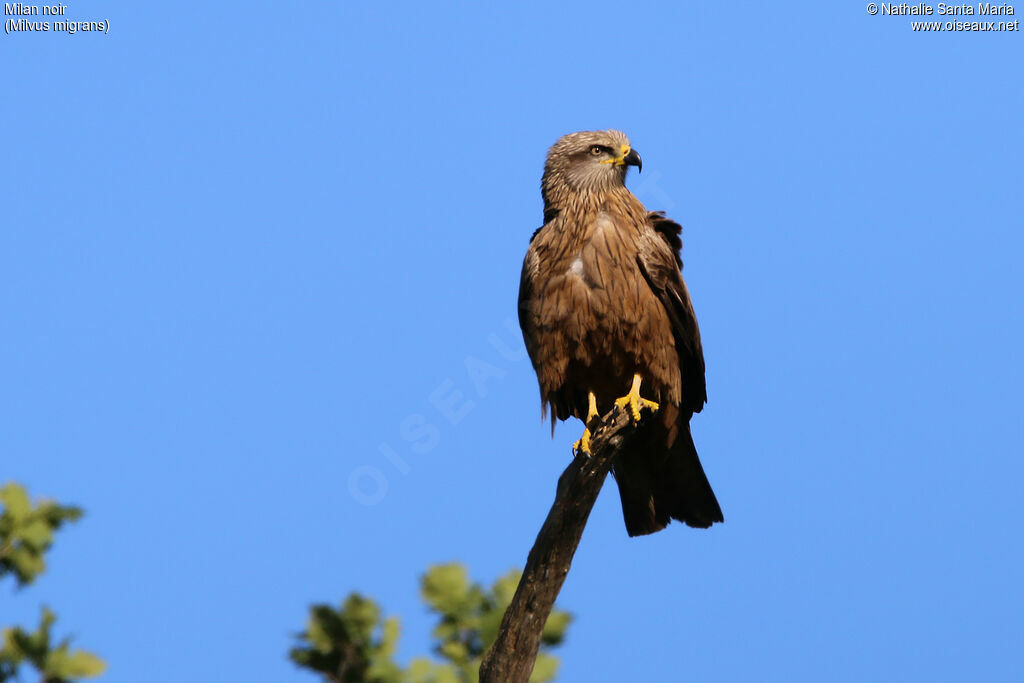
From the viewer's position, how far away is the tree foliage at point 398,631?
4625 millimetres

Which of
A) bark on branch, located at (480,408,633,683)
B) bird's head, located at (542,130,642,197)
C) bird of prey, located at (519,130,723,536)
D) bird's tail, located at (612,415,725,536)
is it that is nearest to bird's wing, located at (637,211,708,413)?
bird of prey, located at (519,130,723,536)

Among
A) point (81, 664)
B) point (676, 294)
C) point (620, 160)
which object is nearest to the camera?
point (81, 664)

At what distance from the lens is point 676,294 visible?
6.25 metres

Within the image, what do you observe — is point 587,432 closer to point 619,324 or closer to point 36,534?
point 619,324

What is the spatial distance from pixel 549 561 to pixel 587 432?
0.74 m

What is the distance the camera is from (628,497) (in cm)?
664

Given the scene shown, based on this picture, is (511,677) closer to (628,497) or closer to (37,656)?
(628,497)

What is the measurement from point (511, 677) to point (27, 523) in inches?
86.5

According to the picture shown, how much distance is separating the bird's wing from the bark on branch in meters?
0.66

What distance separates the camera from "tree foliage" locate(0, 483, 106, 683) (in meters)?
4.56

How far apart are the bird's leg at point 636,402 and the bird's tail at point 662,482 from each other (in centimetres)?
24

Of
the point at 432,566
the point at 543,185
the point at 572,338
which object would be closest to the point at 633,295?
the point at 572,338

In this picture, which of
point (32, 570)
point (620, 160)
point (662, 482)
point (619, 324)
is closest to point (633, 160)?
point (620, 160)

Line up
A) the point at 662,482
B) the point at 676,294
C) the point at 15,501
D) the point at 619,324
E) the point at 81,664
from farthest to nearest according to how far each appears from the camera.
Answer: the point at 662,482 → the point at 676,294 → the point at 619,324 → the point at 15,501 → the point at 81,664
